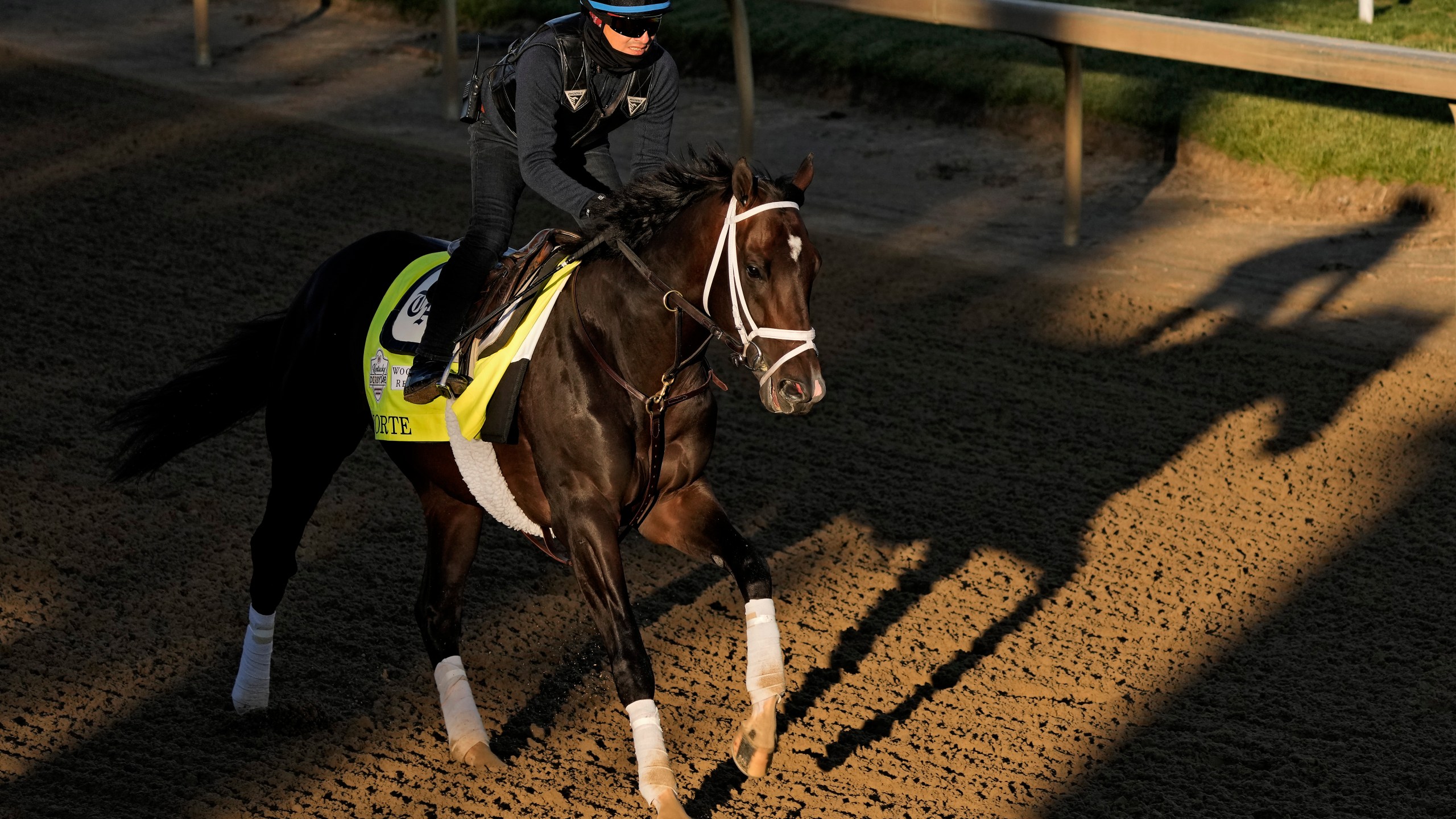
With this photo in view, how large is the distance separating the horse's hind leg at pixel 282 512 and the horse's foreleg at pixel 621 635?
3.49 ft

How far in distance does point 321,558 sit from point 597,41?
2.51 meters

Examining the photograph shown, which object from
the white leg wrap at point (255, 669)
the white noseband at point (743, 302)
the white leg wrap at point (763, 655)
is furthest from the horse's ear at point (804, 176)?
the white leg wrap at point (255, 669)

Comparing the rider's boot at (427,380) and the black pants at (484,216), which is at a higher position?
the black pants at (484,216)

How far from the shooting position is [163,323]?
812cm

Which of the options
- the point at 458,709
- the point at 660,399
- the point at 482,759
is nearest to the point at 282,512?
the point at 458,709

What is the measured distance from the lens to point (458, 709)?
4625 mm

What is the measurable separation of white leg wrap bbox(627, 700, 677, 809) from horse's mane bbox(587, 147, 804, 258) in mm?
1235

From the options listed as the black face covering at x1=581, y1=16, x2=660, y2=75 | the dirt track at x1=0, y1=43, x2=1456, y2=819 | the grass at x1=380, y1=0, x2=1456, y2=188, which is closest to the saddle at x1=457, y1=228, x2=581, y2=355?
the black face covering at x1=581, y1=16, x2=660, y2=75

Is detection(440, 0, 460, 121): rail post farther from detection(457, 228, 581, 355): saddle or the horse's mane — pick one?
the horse's mane

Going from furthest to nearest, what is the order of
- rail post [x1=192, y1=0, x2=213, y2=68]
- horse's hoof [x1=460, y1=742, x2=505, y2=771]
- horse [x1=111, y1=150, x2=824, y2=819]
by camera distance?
rail post [x1=192, y1=0, x2=213, y2=68] → horse's hoof [x1=460, y1=742, x2=505, y2=771] → horse [x1=111, y1=150, x2=824, y2=819]

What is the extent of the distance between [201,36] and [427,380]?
1026 centimetres

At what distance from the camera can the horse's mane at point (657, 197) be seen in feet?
13.5

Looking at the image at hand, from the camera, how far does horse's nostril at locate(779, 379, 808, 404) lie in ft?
12.2

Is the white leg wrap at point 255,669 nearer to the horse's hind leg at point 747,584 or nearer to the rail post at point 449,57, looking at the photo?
the horse's hind leg at point 747,584
